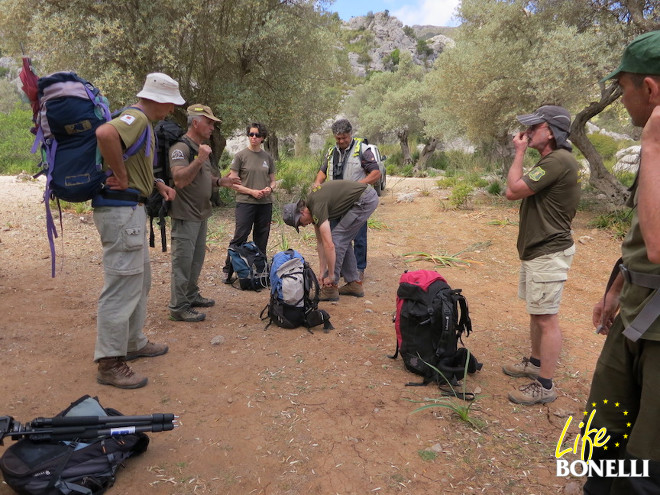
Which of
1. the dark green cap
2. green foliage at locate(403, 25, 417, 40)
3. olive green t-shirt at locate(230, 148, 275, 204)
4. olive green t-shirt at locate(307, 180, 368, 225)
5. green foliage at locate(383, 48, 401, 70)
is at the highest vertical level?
green foliage at locate(403, 25, 417, 40)

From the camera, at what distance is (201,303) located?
467cm

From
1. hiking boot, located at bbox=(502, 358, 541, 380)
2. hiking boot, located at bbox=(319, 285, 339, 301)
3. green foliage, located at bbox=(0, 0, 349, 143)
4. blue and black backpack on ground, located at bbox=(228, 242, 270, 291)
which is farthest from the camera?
green foliage, located at bbox=(0, 0, 349, 143)

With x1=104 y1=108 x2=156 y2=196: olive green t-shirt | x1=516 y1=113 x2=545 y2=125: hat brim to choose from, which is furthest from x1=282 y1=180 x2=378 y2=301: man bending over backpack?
x1=516 y1=113 x2=545 y2=125: hat brim

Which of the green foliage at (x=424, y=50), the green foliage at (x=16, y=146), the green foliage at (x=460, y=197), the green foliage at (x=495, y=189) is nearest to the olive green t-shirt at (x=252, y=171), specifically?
the green foliage at (x=460, y=197)

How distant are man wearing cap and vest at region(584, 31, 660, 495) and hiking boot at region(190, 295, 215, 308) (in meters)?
3.78

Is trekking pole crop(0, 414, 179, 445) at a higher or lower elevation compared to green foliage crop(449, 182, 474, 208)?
lower

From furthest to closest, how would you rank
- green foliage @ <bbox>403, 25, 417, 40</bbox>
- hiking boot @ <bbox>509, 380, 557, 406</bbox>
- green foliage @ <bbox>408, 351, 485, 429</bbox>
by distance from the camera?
green foliage @ <bbox>403, 25, 417, 40</bbox>
hiking boot @ <bbox>509, 380, 557, 406</bbox>
green foliage @ <bbox>408, 351, 485, 429</bbox>

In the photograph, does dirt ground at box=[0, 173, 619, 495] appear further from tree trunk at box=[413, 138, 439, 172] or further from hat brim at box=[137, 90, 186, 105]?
tree trunk at box=[413, 138, 439, 172]

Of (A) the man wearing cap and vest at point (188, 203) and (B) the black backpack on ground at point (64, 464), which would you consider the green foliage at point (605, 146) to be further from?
(B) the black backpack on ground at point (64, 464)

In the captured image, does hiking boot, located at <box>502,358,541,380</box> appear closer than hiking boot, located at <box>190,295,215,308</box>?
Yes

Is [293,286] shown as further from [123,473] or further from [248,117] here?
[248,117]

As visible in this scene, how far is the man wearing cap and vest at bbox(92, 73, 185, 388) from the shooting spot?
2.88m

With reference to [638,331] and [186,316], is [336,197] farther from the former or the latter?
[638,331]

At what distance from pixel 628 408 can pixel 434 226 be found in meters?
7.67
